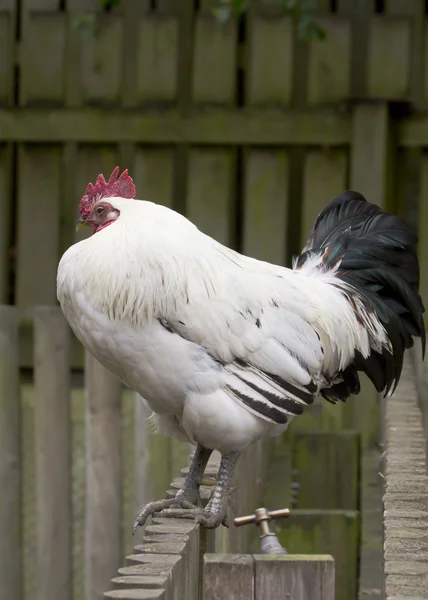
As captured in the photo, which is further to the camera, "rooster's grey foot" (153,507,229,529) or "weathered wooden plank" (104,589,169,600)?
"rooster's grey foot" (153,507,229,529)

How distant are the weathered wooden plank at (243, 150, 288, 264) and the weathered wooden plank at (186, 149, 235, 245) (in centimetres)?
10

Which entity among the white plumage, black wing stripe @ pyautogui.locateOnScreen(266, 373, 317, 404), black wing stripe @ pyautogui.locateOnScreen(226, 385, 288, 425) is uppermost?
the white plumage

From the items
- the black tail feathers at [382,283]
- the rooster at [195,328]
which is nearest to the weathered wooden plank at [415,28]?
the black tail feathers at [382,283]

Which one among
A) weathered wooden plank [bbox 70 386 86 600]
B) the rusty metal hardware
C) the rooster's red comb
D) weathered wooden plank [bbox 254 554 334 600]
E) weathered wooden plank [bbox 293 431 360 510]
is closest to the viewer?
weathered wooden plank [bbox 254 554 334 600]

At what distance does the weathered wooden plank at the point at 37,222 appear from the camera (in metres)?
6.01

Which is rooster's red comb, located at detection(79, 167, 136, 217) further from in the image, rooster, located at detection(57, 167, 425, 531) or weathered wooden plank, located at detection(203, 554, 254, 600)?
weathered wooden plank, located at detection(203, 554, 254, 600)

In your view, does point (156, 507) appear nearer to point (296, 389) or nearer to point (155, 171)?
point (296, 389)

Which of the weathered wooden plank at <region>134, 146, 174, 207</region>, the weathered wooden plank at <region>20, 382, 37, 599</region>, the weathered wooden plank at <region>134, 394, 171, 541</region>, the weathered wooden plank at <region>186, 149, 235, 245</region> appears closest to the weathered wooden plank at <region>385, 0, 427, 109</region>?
the weathered wooden plank at <region>186, 149, 235, 245</region>

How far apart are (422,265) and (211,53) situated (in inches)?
58.5

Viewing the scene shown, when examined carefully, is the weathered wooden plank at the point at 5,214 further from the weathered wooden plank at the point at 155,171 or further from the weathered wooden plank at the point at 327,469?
the weathered wooden plank at the point at 327,469

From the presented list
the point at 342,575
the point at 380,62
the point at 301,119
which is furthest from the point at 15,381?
the point at 380,62

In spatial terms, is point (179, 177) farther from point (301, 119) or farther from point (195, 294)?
point (195, 294)

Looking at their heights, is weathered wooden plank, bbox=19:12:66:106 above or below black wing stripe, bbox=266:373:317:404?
above

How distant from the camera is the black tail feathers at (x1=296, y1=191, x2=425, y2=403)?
159 inches
